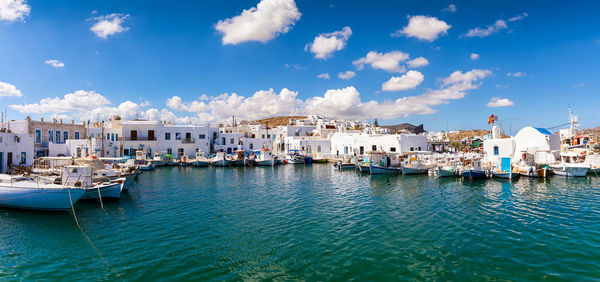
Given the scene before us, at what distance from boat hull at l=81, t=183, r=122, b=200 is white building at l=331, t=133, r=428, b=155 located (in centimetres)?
3784

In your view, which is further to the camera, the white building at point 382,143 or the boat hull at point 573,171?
the white building at point 382,143

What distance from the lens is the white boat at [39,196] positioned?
52.1ft

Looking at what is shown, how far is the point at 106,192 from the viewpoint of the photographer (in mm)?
18906

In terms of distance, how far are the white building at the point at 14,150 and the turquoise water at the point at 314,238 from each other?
1155cm

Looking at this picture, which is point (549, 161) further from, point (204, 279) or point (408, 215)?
point (204, 279)

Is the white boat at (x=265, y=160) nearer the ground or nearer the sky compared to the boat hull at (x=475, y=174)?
nearer the sky

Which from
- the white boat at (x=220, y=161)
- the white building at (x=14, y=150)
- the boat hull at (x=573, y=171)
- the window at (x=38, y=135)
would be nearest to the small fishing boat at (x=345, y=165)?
the white boat at (x=220, y=161)

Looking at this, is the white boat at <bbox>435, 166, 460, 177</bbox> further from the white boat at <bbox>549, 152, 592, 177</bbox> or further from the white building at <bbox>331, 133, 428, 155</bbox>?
the white building at <bbox>331, 133, 428, 155</bbox>

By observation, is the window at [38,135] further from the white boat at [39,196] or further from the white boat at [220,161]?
the white boat at [39,196]

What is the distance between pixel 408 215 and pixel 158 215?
43.3 feet

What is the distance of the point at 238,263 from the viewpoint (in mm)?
9812

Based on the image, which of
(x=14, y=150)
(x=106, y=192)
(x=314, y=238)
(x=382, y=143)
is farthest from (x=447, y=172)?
(x=14, y=150)

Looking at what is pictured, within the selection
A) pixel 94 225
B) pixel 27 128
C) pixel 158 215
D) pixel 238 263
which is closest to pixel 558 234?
pixel 238 263

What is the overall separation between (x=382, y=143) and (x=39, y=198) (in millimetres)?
45634
